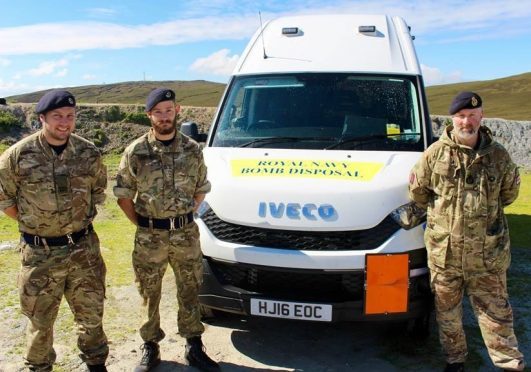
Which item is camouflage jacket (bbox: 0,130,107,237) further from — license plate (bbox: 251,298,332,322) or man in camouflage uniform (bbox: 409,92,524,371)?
man in camouflage uniform (bbox: 409,92,524,371)

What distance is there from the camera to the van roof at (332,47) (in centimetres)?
479

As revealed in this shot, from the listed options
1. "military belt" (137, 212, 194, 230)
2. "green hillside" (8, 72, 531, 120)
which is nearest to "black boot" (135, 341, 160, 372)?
"military belt" (137, 212, 194, 230)

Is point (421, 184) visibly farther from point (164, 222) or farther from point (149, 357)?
point (149, 357)

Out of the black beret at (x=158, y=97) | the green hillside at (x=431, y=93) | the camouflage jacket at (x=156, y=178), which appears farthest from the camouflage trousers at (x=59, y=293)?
the green hillside at (x=431, y=93)

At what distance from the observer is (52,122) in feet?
10.3

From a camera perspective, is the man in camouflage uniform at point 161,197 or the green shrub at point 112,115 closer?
the man in camouflage uniform at point 161,197

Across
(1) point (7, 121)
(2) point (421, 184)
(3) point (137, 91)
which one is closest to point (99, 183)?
(2) point (421, 184)

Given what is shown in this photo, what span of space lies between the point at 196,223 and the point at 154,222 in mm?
344

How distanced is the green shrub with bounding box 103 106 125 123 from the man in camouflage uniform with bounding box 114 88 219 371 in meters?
12.6

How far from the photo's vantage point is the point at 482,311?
3.43 meters

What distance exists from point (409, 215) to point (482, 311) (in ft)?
2.50

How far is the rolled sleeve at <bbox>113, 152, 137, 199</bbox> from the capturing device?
347 centimetres

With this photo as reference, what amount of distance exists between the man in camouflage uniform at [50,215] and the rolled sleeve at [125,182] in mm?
188

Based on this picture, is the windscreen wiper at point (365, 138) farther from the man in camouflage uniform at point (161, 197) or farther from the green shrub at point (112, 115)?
the green shrub at point (112, 115)
